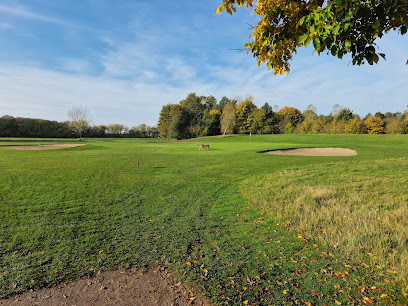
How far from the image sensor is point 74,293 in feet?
11.6

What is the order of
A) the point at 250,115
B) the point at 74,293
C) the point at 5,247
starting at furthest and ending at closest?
1. the point at 250,115
2. the point at 5,247
3. the point at 74,293

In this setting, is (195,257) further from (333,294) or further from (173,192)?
Result: (173,192)

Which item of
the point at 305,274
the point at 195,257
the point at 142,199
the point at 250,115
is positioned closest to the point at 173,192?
the point at 142,199

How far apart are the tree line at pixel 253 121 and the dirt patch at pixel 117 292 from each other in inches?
2443

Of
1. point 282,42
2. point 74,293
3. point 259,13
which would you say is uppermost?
point 259,13

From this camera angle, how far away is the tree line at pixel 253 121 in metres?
60.9

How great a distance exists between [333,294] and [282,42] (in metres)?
4.77

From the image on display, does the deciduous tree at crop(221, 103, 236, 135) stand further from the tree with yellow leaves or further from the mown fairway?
the tree with yellow leaves

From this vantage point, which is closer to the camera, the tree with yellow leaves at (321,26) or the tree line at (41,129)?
the tree with yellow leaves at (321,26)

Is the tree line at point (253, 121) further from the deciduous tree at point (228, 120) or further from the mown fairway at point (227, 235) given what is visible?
the mown fairway at point (227, 235)

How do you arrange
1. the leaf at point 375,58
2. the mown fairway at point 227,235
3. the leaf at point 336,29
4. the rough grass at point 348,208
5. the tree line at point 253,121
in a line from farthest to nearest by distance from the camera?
the tree line at point 253,121 < the rough grass at point 348,208 < the leaf at point 375,58 < the mown fairway at point 227,235 < the leaf at point 336,29

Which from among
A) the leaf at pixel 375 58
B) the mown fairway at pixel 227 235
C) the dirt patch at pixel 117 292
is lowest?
the dirt patch at pixel 117 292

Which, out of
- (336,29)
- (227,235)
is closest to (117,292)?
(227,235)

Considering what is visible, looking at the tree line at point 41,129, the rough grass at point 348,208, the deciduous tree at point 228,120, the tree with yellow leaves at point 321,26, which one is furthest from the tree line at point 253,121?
the tree with yellow leaves at point 321,26
